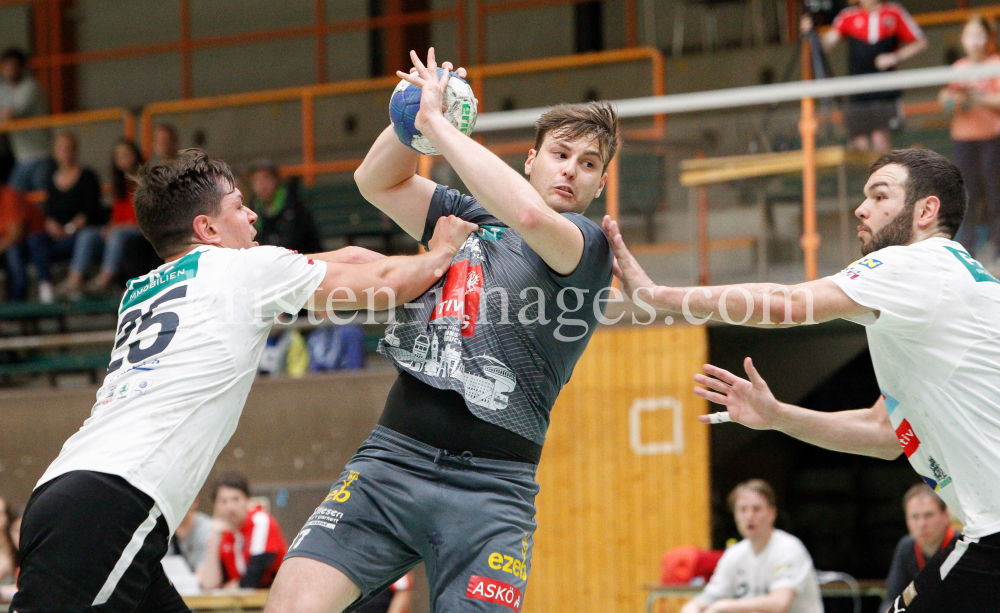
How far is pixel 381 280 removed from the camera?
4.16 m

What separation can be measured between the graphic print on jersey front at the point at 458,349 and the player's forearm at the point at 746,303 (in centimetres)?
60

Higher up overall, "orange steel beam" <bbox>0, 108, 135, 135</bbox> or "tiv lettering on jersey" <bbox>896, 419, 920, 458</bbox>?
"orange steel beam" <bbox>0, 108, 135, 135</bbox>

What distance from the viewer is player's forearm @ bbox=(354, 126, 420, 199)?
4543 mm

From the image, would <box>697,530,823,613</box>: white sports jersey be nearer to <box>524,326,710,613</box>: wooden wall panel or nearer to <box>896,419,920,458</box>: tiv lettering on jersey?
<box>524,326,710,613</box>: wooden wall panel

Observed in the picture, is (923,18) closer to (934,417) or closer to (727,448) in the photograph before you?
(727,448)

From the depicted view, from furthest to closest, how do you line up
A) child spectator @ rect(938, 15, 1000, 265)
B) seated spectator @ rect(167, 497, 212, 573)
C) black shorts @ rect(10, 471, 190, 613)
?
seated spectator @ rect(167, 497, 212, 573) < child spectator @ rect(938, 15, 1000, 265) < black shorts @ rect(10, 471, 190, 613)

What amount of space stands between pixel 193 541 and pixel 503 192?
626cm

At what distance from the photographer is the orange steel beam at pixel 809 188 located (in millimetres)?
8797

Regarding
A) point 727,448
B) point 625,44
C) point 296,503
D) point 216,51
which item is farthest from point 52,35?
point 727,448

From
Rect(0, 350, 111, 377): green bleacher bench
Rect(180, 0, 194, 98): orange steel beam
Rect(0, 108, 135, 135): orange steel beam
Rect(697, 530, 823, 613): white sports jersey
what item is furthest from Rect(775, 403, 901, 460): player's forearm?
Rect(180, 0, 194, 98): orange steel beam

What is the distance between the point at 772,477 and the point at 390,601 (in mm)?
5816

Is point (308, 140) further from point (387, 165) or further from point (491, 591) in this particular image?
point (491, 591)

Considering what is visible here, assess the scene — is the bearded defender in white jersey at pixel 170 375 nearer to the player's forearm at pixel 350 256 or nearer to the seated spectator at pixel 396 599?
the player's forearm at pixel 350 256

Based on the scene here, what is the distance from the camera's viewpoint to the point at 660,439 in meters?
9.73
